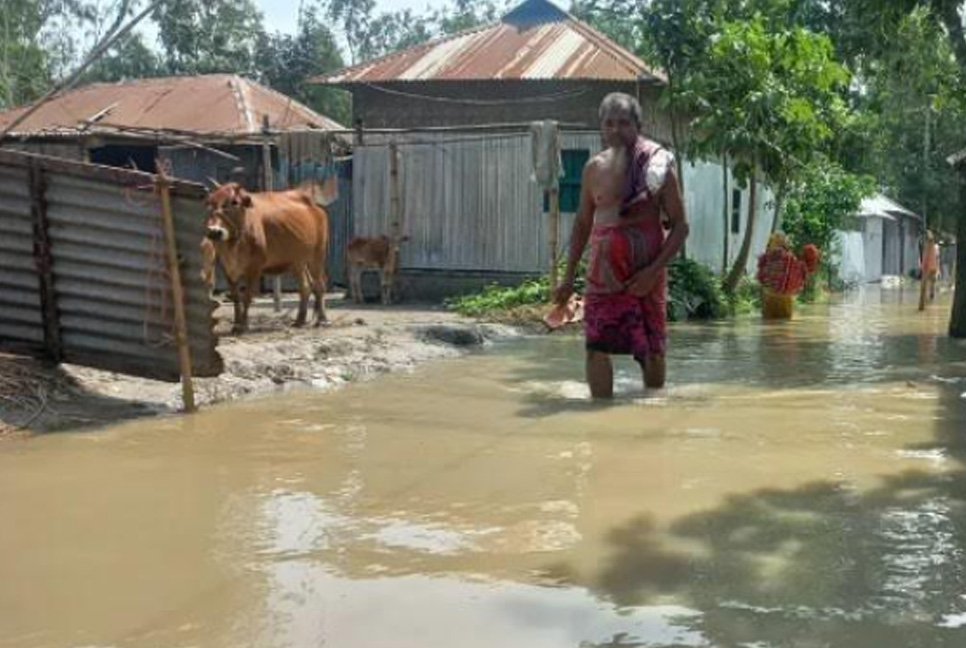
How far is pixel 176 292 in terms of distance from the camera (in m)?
6.89

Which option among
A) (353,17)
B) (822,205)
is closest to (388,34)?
(353,17)

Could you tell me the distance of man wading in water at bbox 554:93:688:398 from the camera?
6.69 meters

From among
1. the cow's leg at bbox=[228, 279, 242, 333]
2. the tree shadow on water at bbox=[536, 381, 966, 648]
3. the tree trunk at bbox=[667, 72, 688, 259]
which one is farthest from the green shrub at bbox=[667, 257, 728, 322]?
the tree shadow on water at bbox=[536, 381, 966, 648]

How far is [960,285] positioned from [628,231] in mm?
7327

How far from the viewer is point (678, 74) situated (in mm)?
16219

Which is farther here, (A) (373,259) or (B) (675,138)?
(B) (675,138)

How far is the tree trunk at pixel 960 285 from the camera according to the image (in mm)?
12382

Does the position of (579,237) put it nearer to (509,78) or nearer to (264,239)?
(264,239)

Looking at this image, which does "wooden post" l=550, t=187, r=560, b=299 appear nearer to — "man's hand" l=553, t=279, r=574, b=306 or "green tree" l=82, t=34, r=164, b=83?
"man's hand" l=553, t=279, r=574, b=306

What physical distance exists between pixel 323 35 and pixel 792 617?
136 ft

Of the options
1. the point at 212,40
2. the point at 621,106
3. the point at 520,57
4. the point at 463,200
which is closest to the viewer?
the point at 621,106

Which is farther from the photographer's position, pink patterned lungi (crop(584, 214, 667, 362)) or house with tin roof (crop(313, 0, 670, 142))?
house with tin roof (crop(313, 0, 670, 142))

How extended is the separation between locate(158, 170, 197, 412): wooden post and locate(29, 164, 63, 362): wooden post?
0.92 metres

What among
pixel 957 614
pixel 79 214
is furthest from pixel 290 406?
pixel 957 614
